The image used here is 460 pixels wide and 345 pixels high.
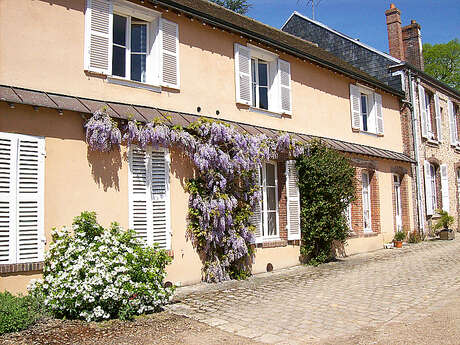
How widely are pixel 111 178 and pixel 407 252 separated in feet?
28.7

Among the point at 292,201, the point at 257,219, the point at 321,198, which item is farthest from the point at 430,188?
the point at 257,219

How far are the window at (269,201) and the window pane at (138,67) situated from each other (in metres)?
3.34

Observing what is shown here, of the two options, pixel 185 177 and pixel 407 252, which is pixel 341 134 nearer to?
pixel 407 252

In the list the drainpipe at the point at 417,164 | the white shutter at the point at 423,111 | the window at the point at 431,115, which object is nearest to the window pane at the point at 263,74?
the drainpipe at the point at 417,164

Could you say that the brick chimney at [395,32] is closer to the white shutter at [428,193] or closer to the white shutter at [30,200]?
the white shutter at [428,193]

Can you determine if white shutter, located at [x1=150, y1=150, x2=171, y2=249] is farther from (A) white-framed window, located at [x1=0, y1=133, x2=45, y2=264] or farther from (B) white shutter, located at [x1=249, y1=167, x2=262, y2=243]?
(B) white shutter, located at [x1=249, y1=167, x2=262, y2=243]

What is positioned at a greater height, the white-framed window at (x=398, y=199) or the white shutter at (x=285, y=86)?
the white shutter at (x=285, y=86)

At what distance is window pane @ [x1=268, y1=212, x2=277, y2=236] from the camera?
31.3 feet

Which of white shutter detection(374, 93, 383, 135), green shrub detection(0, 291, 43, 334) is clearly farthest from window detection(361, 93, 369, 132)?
green shrub detection(0, 291, 43, 334)

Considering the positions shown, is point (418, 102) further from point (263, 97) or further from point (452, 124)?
point (263, 97)

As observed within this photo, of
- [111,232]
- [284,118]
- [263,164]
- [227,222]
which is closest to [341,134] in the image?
[284,118]

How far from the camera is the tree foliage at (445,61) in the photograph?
95.5 ft

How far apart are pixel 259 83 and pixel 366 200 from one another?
5.21 meters

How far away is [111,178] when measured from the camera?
6.70 meters
